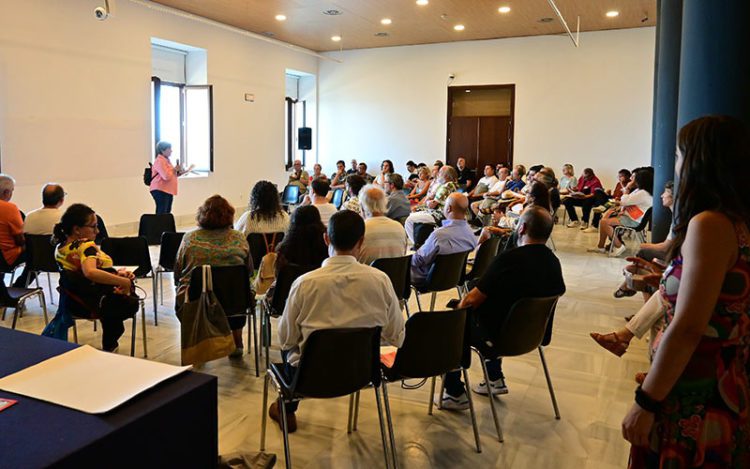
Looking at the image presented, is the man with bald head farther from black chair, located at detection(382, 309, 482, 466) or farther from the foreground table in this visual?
the foreground table

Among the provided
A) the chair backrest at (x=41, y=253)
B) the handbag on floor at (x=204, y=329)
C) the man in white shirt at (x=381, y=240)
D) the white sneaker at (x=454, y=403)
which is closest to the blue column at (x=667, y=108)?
the man in white shirt at (x=381, y=240)

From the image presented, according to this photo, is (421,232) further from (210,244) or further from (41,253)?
(41,253)

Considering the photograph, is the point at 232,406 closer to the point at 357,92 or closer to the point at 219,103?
the point at 219,103

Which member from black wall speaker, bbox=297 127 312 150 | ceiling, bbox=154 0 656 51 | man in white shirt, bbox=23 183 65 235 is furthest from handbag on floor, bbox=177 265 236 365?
black wall speaker, bbox=297 127 312 150

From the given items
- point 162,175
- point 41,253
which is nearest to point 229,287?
point 41,253

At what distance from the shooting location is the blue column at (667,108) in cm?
614

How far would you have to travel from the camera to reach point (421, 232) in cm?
656

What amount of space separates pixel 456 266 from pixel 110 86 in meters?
7.64

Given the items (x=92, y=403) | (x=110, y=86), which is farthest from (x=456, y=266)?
(x=110, y=86)

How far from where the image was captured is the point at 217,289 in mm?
3629

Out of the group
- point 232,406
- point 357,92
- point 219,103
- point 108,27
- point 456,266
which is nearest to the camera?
point 232,406

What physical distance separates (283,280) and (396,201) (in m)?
4.14

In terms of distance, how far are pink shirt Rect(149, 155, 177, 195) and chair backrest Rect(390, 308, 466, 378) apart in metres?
7.37

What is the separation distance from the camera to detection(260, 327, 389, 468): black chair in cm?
239
